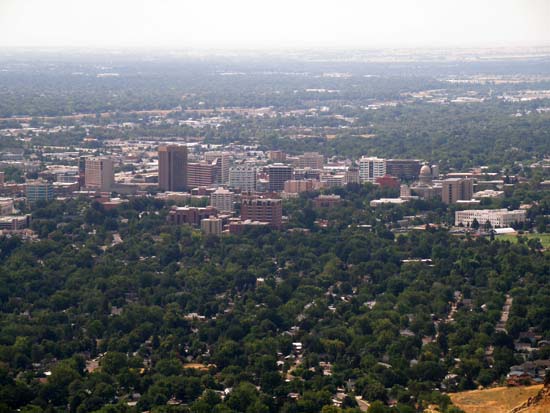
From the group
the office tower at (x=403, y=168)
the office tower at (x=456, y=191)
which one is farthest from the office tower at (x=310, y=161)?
the office tower at (x=456, y=191)

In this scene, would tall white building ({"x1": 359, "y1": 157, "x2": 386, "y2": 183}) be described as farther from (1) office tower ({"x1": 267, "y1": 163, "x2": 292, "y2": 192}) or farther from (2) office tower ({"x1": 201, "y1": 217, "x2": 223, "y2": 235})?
(2) office tower ({"x1": 201, "y1": 217, "x2": 223, "y2": 235})

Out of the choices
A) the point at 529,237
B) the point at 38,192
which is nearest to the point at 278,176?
the point at 38,192

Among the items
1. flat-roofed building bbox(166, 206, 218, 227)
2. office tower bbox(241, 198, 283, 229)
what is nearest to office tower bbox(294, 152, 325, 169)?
flat-roofed building bbox(166, 206, 218, 227)

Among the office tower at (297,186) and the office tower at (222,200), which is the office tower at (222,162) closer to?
the office tower at (297,186)

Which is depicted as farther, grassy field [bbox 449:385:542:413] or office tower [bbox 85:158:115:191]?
office tower [bbox 85:158:115:191]

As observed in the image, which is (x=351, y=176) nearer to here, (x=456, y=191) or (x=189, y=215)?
(x=456, y=191)

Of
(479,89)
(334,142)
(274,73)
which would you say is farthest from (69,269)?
(274,73)

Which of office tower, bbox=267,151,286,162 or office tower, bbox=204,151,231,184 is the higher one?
office tower, bbox=204,151,231,184
